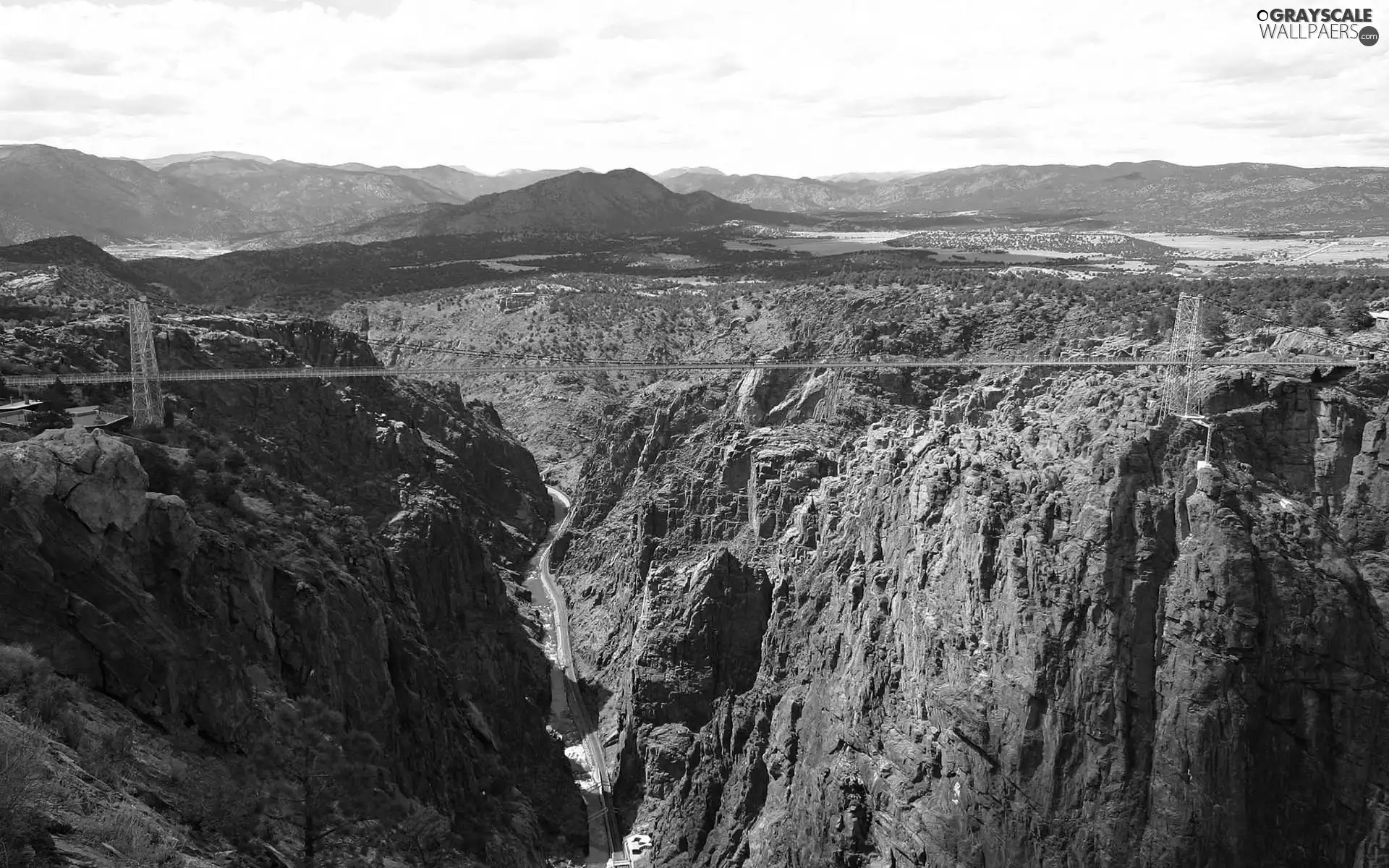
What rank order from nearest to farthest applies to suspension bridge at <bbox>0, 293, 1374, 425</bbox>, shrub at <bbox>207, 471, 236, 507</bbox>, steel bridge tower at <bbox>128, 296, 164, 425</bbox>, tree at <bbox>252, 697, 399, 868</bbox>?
1. tree at <bbox>252, 697, 399, 868</bbox>
2. shrub at <bbox>207, 471, 236, 507</bbox>
3. steel bridge tower at <bbox>128, 296, 164, 425</bbox>
4. suspension bridge at <bbox>0, 293, 1374, 425</bbox>

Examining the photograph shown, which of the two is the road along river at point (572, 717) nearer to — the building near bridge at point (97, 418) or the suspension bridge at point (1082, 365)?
the suspension bridge at point (1082, 365)

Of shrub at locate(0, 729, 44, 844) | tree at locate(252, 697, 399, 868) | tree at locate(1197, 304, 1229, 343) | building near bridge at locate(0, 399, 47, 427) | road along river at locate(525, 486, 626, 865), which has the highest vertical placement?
tree at locate(1197, 304, 1229, 343)

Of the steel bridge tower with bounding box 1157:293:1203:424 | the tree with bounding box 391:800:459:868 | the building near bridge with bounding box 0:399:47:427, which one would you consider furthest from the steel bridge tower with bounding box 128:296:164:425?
the steel bridge tower with bounding box 1157:293:1203:424

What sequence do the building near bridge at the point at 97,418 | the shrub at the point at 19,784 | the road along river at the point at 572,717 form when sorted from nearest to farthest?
1. the shrub at the point at 19,784
2. the building near bridge at the point at 97,418
3. the road along river at the point at 572,717

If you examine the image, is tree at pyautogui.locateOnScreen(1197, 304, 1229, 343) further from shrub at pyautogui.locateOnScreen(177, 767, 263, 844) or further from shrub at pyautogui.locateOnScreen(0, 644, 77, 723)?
shrub at pyautogui.locateOnScreen(0, 644, 77, 723)

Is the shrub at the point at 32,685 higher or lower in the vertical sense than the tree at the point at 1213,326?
lower

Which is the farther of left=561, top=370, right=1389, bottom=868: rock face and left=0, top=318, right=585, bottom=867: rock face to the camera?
left=561, top=370, right=1389, bottom=868: rock face

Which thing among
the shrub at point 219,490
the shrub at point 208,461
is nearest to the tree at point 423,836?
the shrub at point 219,490
